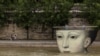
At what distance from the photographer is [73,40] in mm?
20469

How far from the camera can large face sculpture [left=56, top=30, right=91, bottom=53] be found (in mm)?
20438

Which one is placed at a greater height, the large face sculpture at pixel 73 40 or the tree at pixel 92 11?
the tree at pixel 92 11

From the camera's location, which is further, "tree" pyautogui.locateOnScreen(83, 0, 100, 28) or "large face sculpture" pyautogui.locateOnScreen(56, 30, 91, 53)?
"tree" pyautogui.locateOnScreen(83, 0, 100, 28)

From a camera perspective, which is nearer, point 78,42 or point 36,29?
point 78,42

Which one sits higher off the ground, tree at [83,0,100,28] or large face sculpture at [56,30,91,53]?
tree at [83,0,100,28]

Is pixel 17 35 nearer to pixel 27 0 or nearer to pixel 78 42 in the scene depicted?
pixel 27 0

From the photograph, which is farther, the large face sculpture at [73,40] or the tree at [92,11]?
the tree at [92,11]

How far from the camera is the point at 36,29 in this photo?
30859 millimetres

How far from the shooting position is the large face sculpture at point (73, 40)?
20438 millimetres

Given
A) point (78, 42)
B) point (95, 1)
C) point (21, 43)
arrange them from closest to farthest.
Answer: point (78, 42), point (21, 43), point (95, 1)

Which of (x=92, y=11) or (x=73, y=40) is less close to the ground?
(x=92, y=11)

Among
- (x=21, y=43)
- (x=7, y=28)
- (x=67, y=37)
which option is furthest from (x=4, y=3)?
(x=67, y=37)

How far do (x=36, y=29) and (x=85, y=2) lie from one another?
4.60 meters

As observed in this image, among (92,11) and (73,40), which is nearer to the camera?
(73,40)
